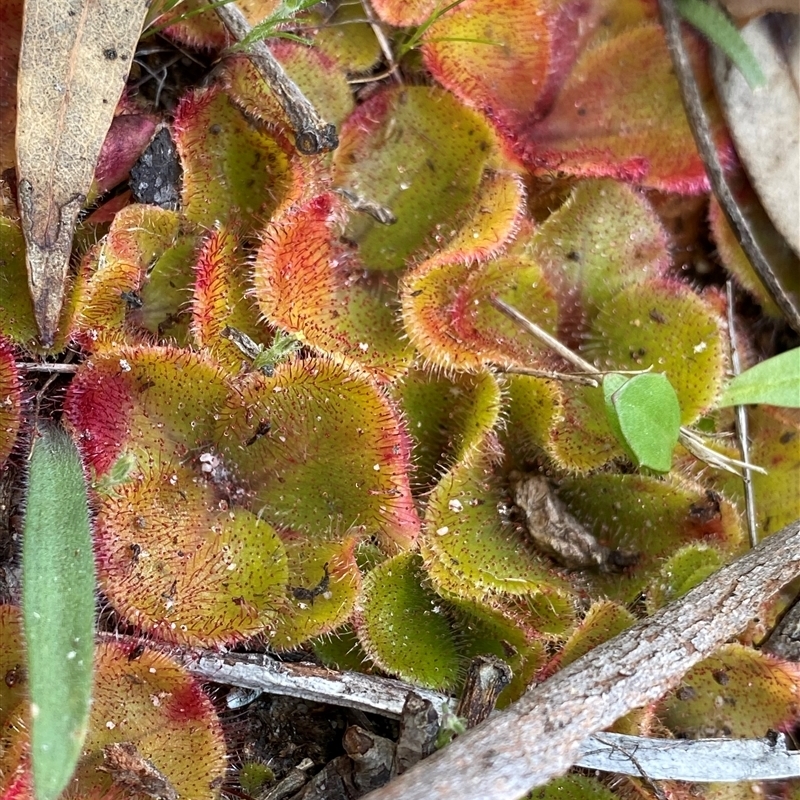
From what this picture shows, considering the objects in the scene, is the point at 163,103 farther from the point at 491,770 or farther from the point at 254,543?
the point at 491,770

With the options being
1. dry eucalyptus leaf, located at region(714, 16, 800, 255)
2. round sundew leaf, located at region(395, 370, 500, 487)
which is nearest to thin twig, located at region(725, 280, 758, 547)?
dry eucalyptus leaf, located at region(714, 16, 800, 255)

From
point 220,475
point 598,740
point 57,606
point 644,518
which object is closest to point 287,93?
point 220,475

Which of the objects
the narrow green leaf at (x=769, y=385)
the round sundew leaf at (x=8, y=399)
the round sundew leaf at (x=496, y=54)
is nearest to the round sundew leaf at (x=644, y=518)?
the narrow green leaf at (x=769, y=385)

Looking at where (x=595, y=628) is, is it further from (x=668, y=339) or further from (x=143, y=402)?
(x=143, y=402)

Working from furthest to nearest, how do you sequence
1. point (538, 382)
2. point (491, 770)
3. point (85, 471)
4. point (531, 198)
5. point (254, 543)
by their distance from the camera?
point (531, 198)
point (538, 382)
point (254, 543)
point (85, 471)
point (491, 770)

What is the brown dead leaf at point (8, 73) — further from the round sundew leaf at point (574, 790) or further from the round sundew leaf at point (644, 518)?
the round sundew leaf at point (574, 790)

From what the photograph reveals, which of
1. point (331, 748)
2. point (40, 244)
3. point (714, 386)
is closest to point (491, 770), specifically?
point (331, 748)
